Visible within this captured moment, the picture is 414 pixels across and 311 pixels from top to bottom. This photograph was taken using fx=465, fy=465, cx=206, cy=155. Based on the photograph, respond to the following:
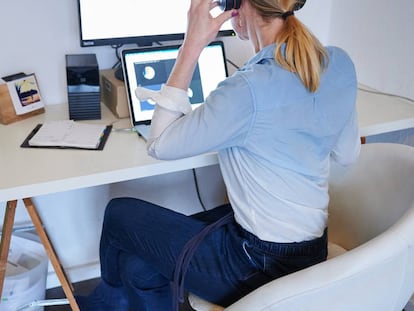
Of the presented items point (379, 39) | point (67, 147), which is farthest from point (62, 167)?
point (379, 39)

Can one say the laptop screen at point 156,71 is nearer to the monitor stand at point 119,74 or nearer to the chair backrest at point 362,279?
the monitor stand at point 119,74

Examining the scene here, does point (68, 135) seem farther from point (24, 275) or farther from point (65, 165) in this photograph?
point (24, 275)

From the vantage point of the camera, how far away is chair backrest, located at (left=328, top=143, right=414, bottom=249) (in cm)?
116

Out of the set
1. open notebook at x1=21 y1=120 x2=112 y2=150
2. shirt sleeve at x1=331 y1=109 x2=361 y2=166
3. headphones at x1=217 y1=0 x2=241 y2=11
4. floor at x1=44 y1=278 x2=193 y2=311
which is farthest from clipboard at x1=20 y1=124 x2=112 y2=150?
floor at x1=44 y1=278 x2=193 y2=311

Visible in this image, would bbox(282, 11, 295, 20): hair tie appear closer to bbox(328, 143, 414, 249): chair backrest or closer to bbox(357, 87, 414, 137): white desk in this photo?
bbox(328, 143, 414, 249): chair backrest

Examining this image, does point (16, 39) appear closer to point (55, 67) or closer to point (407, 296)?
point (55, 67)

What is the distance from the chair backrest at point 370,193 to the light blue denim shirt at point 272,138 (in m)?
0.17

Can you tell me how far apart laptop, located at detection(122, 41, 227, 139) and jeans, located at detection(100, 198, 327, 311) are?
0.95 feet

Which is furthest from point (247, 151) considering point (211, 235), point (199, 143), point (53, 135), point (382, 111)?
point (382, 111)

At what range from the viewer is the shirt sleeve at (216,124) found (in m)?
0.92

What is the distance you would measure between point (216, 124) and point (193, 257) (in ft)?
1.20

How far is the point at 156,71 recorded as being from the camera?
1500 mm

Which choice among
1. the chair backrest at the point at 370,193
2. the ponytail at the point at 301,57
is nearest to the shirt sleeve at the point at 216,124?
the ponytail at the point at 301,57

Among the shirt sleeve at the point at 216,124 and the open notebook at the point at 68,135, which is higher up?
the shirt sleeve at the point at 216,124
